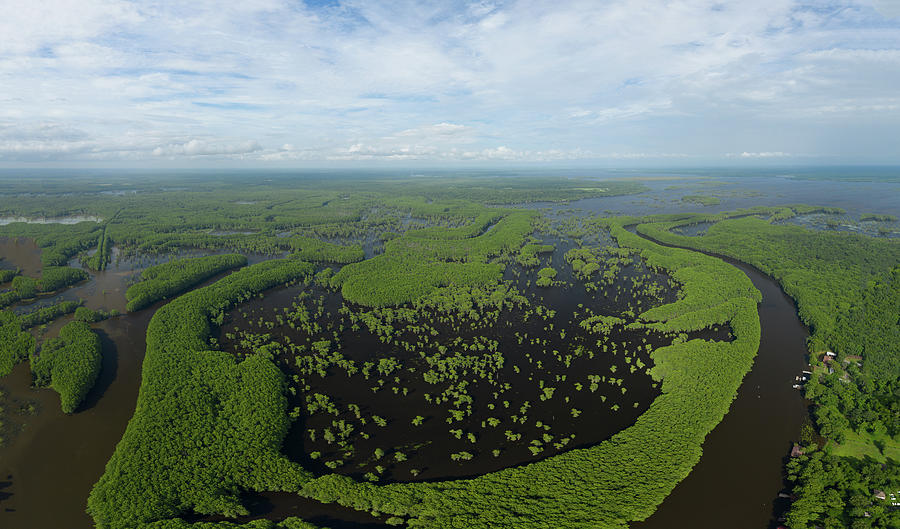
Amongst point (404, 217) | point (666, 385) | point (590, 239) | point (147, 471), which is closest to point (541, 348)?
point (666, 385)

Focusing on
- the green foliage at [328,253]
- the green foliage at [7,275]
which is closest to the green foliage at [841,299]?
the green foliage at [328,253]

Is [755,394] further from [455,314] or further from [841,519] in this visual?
[455,314]

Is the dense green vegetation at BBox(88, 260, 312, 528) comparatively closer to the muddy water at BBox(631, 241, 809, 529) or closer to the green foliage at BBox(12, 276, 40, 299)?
the muddy water at BBox(631, 241, 809, 529)

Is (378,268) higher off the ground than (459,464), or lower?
higher

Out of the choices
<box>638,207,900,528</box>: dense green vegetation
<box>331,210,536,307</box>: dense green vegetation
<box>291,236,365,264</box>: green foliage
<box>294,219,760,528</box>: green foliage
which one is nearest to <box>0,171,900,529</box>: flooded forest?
<box>294,219,760,528</box>: green foliage

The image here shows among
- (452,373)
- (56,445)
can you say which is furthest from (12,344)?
(452,373)

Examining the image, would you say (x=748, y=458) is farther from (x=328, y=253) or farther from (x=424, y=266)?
(x=328, y=253)
